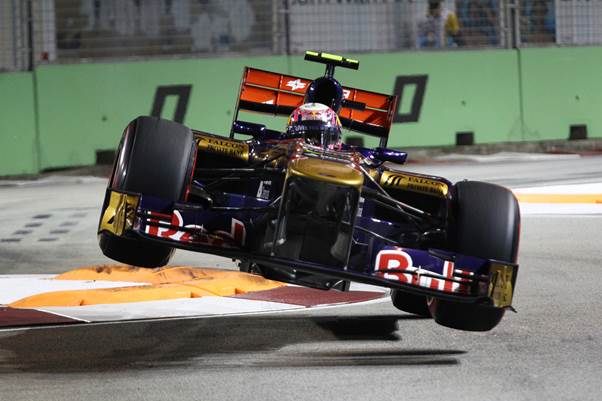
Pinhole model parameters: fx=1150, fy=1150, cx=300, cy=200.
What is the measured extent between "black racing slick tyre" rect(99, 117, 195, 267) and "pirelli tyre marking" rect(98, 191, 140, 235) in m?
0.06

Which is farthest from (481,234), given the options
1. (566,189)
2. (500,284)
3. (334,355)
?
(566,189)

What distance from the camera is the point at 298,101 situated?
9.52m

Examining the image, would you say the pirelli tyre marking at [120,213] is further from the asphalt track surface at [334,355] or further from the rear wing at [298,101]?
the rear wing at [298,101]

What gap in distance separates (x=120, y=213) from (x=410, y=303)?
244cm

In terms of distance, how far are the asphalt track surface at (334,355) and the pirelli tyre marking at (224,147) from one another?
3.81 feet

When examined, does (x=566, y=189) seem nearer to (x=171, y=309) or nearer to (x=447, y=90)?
(x=447, y=90)

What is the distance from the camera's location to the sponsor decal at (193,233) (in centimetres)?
682

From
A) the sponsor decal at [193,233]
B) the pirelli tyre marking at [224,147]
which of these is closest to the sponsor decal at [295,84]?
the pirelli tyre marking at [224,147]

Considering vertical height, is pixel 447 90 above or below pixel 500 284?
above

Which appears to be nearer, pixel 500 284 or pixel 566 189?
pixel 500 284

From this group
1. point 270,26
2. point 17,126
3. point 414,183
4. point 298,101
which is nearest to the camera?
point 414,183

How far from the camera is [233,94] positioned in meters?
17.6

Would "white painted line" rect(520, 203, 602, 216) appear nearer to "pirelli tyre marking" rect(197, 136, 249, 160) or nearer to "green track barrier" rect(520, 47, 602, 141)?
"green track barrier" rect(520, 47, 602, 141)

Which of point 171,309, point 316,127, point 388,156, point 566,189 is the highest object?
point 316,127
